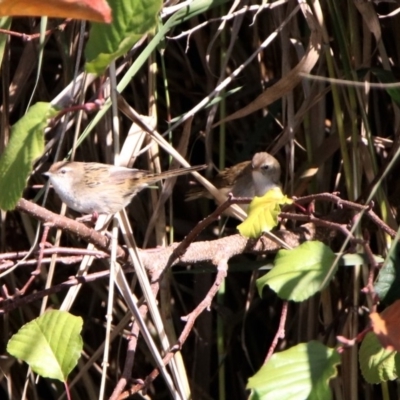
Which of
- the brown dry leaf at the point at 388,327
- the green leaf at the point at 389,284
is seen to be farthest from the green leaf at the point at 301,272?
the green leaf at the point at 389,284

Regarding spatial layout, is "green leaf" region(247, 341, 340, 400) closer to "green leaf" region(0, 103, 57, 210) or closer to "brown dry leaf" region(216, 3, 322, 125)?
"green leaf" region(0, 103, 57, 210)

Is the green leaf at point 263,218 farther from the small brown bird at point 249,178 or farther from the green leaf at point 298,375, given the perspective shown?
the small brown bird at point 249,178

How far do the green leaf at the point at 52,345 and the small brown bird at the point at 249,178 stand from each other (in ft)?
4.46

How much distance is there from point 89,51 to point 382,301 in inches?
42.5

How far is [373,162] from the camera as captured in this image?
2316 mm

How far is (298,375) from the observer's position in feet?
4.47

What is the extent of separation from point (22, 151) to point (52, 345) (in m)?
0.52

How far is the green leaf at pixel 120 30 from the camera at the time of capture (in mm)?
1137

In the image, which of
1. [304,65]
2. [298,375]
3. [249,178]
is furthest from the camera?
[249,178]

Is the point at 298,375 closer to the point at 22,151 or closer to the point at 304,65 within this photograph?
the point at 22,151

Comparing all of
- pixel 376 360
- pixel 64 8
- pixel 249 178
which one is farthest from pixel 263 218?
pixel 249 178

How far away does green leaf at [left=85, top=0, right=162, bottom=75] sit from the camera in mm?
1137

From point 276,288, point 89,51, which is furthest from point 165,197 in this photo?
point 89,51

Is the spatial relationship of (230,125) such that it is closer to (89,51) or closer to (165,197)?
(165,197)
